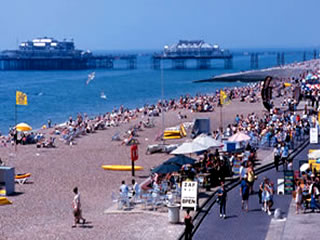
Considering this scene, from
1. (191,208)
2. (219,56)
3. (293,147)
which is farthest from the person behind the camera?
(219,56)

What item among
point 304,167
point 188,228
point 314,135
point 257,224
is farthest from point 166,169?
point 314,135

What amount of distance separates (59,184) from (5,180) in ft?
6.35

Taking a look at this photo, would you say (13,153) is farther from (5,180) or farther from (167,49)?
(167,49)

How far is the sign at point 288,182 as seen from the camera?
16.1 meters

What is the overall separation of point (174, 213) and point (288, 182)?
Answer: 3528 millimetres

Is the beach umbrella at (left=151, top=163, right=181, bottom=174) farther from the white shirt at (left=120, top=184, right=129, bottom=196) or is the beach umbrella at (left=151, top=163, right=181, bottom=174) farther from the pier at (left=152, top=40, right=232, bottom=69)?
the pier at (left=152, top=40, right=232, bottom=69)

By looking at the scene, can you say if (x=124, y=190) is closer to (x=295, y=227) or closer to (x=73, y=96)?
(x=295, y=227)

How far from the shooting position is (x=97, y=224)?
565 inches

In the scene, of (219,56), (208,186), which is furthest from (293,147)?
(219,56)

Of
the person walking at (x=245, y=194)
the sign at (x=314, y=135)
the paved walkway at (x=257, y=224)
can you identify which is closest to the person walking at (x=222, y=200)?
the paved walkway at (x=257, y=224)

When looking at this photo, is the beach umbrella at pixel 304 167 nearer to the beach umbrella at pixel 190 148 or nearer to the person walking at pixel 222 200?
the beach umbrella at pixel 190 148

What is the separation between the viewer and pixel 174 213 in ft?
46.1

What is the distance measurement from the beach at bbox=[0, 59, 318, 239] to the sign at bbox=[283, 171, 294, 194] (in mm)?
3208

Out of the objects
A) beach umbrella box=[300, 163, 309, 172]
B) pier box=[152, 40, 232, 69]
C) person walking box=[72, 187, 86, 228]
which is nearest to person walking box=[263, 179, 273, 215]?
beach umbrella box=[300, 163, 309, 172]
